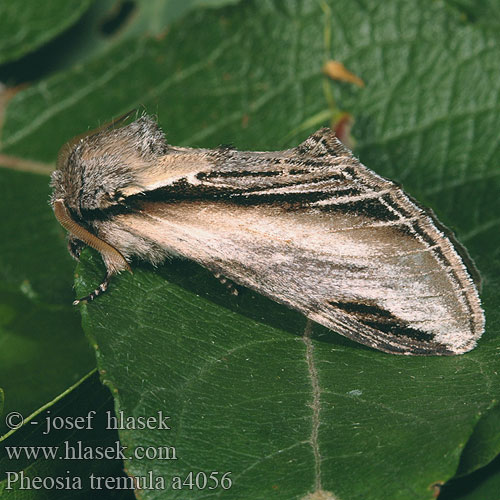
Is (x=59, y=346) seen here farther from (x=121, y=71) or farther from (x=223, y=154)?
(x=121, y=71)

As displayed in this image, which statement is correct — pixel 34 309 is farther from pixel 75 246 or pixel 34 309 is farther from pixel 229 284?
pixel 229 284

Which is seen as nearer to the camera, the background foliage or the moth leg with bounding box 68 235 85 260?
the background foliage

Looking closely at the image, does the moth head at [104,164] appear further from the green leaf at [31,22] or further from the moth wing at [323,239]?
the green leaf at [31,22]

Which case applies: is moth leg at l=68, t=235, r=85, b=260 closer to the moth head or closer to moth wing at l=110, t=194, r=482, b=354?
the moth head

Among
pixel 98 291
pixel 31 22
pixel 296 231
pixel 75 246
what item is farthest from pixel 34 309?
pixel 31 22

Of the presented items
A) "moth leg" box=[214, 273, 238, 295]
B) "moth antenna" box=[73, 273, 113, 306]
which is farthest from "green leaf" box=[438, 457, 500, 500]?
"moth antenna" box=[73, 273, 113, 306]

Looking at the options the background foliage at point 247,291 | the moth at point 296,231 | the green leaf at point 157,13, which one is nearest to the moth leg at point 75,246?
the moth at point 296,231
